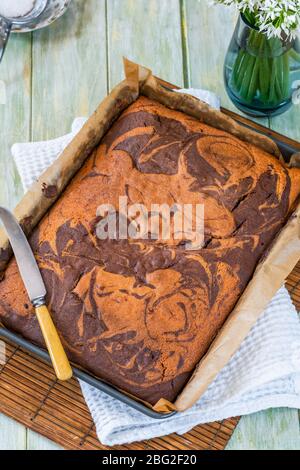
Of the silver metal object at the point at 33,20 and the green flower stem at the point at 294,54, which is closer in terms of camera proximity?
the green flower stem at the point at 294,54

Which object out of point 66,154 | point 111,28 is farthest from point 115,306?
point 111,28

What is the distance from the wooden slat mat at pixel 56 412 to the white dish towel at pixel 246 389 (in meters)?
0.04

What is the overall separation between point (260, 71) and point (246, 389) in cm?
79

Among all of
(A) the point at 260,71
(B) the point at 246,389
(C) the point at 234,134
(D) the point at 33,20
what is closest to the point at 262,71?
(A) the point at 260,71

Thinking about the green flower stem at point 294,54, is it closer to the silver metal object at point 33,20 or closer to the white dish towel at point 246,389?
the white dish towel at point 246,389

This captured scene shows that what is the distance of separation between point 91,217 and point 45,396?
425 millimetres

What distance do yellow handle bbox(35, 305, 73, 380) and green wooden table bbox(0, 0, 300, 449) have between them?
1.78 ft

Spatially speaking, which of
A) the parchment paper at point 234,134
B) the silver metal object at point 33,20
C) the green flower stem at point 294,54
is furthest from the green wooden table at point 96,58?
the parchment paper at point 234,134

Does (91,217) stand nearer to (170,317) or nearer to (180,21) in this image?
(170,317)

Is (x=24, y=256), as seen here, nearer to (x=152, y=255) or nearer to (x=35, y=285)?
(x=35, y=285)

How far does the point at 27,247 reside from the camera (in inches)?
68.2

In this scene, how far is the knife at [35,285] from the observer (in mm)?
1647

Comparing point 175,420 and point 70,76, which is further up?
point 70,76

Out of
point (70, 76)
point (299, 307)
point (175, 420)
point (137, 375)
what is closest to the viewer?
point (137, 375)
